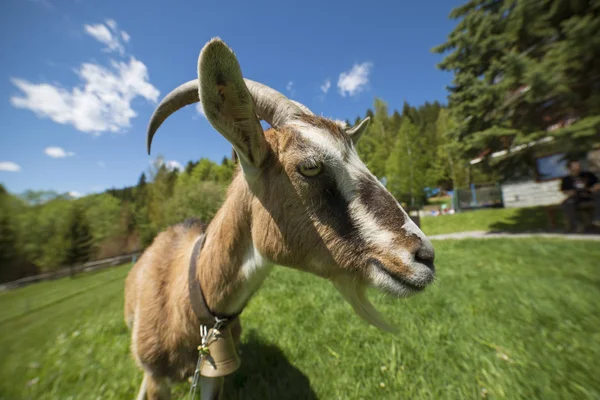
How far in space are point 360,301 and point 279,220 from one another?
0.86 m

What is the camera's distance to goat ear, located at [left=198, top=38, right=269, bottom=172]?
1120 millimetres

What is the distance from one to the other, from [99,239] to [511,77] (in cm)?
2667

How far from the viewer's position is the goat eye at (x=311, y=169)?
4.32ft

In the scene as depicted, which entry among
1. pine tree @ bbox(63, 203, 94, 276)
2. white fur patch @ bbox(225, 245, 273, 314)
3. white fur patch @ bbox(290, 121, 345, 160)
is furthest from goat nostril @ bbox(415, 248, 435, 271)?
pine tree @ bbox(63, 203, 94, 276)

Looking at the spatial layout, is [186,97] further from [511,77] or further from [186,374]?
[511,77]

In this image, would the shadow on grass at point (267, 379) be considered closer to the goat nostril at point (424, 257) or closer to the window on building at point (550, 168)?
the goat nostril at point (424, 257)

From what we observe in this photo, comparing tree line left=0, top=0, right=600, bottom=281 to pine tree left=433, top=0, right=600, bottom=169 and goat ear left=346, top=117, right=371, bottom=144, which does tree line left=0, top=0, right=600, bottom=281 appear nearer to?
pine tree left=433, top=0, right=600, bottom=169

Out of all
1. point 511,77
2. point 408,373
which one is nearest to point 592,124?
point 511,77

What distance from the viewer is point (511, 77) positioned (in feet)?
28.8

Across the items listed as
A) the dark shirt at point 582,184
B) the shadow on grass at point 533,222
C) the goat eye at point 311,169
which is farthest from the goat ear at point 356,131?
the shadow on grass at point 533,222

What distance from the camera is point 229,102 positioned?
4.21 feet

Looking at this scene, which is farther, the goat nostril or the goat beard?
the goat beard

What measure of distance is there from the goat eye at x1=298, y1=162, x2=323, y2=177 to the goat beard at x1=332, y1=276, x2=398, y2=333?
0.68 metres

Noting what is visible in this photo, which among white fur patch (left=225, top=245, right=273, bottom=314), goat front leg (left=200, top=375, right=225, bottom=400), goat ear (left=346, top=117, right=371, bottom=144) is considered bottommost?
goat front leg (left=200, top=375, right=225, bottom=400)
